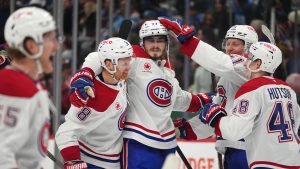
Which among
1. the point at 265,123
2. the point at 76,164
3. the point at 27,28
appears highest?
the point at 27,28

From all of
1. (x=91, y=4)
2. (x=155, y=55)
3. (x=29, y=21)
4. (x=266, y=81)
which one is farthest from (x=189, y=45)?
(x=91, y=4)

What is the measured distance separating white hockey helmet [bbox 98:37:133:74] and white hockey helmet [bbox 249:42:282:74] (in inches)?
27.8

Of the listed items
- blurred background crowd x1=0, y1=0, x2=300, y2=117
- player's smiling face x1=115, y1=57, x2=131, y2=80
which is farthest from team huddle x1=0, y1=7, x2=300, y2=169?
blurred background crowd x1=0, y1=0, x2=300, y2=117

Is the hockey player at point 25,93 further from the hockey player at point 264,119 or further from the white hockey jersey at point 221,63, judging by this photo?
the white hockey jersey at point 221,63

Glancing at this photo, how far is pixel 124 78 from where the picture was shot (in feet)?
18.2

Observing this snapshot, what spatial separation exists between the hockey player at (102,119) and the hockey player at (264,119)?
57 cm

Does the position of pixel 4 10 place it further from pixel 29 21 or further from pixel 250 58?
pixel 29 21

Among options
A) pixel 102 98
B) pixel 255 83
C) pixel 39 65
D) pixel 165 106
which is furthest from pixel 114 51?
pixel 39 65

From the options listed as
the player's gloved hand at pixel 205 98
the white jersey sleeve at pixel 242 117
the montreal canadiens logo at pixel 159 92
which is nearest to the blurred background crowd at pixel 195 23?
the player's gloved hand at pixel 205 98

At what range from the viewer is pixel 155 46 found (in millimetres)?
5762

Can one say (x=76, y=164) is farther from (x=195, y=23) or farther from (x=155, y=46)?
(x=195, y=23)

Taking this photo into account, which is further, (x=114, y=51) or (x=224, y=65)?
(x=224, y=65)

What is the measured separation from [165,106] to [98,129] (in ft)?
1.48

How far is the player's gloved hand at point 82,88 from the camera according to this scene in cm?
539
